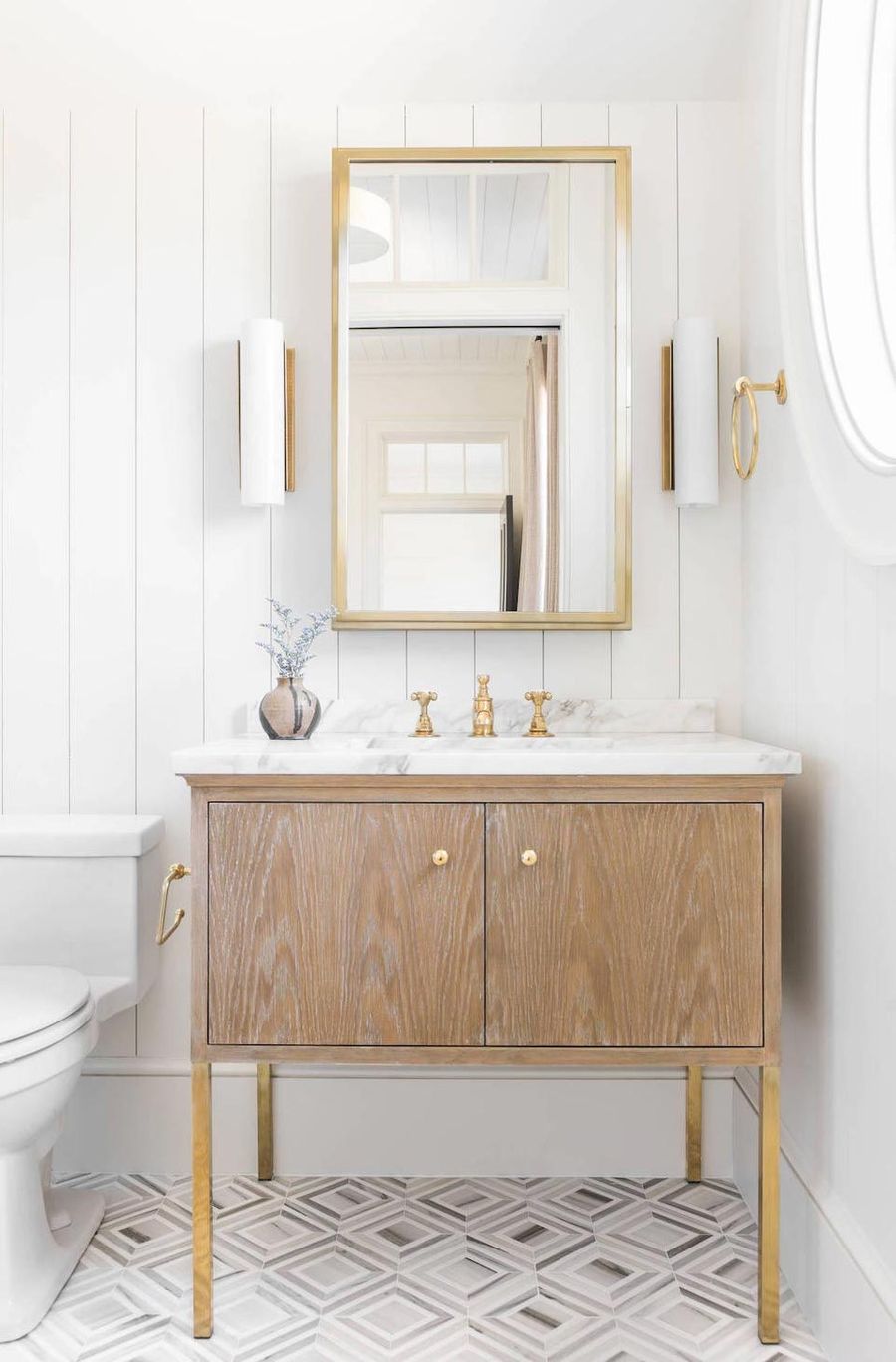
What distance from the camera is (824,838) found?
5.01ft

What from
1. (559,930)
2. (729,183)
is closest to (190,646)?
(559,930)

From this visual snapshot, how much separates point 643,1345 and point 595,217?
6.20 feet

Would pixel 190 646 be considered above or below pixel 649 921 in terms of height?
above

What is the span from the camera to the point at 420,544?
6.35 ft

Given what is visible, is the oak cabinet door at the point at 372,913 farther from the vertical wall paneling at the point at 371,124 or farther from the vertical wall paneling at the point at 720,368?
the vertical wall paneling at the point at 371,124

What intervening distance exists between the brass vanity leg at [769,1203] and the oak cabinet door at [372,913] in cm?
42

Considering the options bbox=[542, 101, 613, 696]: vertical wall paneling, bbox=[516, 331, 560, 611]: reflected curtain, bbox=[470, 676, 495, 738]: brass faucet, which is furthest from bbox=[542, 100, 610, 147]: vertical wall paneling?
bbox=[470, 676, 495, 738]: brass faucet

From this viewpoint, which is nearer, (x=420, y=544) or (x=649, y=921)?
(x=649, y=921)

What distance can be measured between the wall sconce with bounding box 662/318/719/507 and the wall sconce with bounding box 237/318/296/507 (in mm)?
754

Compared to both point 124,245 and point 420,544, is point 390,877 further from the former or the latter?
point 124,245

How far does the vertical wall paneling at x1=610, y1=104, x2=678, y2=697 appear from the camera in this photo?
199 centimetres

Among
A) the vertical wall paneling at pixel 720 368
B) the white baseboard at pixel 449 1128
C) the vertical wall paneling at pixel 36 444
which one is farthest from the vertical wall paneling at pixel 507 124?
the white baseboard at pixel 449 1128

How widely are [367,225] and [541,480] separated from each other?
0.59 metres

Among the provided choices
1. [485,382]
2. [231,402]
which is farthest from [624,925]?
[231,402]
